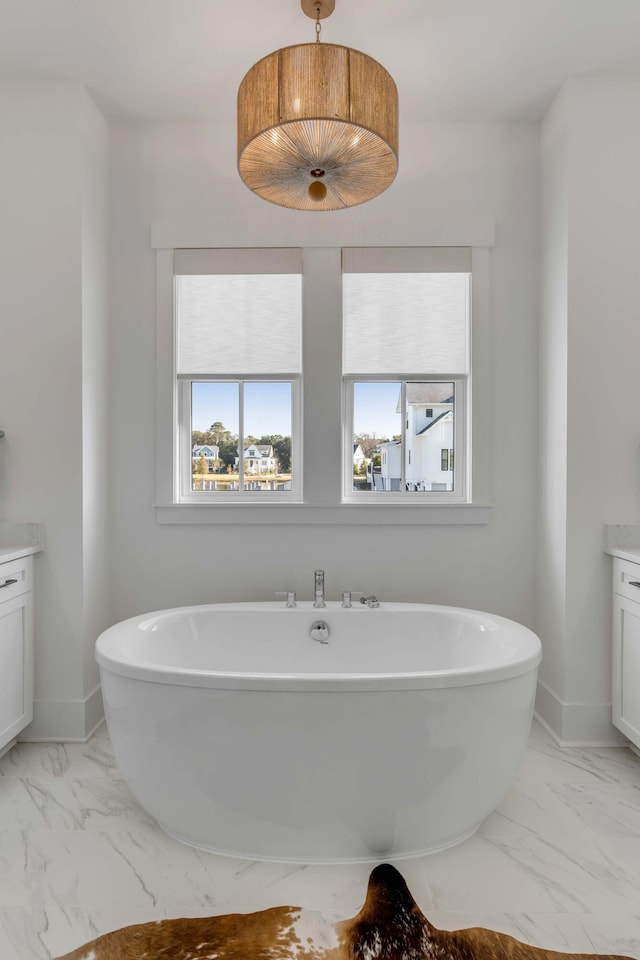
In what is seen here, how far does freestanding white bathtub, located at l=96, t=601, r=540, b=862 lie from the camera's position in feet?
5.84

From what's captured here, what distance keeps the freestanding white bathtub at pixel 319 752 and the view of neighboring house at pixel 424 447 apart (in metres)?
1.26

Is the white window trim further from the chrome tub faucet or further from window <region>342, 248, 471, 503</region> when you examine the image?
the chrome tub faucet

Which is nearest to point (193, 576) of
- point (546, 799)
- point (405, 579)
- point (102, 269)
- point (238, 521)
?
point (238, 521)

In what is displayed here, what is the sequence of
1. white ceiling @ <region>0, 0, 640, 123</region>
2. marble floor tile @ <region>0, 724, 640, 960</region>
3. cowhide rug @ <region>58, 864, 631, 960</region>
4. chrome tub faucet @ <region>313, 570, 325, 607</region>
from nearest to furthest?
cowhide rug @ <region>58, 864, 631, 960</region> < marble floor tile @ <region>0, 724, 640, 960</region> < white ceiling @ <region>0, 0, 640, 123</region> < chrome tub faucet @ <region>313, 570, 325, 607</region>

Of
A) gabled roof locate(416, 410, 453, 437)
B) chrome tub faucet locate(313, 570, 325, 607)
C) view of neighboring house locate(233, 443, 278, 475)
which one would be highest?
gabled roof locate(416, 410, 453, 437)

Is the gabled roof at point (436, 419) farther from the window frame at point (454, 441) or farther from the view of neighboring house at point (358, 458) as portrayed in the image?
the view of neighboring house at point (358, 458)

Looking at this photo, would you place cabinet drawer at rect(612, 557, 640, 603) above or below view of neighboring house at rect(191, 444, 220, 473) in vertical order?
below

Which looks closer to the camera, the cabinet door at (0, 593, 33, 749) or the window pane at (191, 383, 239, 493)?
the cabinet door at (0, 593, 33, 749)

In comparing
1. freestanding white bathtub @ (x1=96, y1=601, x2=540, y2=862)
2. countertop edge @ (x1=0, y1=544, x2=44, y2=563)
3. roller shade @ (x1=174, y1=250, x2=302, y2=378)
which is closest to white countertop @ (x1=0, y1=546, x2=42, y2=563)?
countertop edge @ (x1=0, y1=544, x2=44, y2=563)

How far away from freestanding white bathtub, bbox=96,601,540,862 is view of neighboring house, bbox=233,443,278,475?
1343 mm

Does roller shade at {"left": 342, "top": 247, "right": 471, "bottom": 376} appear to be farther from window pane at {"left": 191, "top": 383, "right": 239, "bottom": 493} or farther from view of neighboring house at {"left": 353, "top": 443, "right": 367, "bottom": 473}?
window pane at {"left": 191, "top": 383, "right": 239, "bottom": 493}

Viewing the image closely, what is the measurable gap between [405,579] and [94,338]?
1.86 meters

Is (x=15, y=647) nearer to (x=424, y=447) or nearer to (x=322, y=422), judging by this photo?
(x=322, y=422)

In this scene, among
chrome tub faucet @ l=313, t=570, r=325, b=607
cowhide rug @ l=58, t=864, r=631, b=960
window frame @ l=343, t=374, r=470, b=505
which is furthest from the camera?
window frame @ l=343, t=374, r=470, b=505
